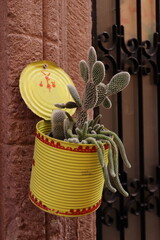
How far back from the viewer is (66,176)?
2.88 ft

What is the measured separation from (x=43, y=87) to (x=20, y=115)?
139 millimetres

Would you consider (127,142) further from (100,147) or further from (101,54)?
(100,147)

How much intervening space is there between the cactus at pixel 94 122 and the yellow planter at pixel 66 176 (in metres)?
0.04

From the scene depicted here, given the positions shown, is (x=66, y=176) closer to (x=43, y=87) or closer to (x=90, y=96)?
(x=90, y=96)

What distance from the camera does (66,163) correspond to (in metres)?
0.87

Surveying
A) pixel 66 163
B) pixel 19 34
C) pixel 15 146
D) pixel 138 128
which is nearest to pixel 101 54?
pixel 138 128

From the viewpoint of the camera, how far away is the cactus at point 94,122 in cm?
87

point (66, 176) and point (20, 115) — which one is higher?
point (20, 115)

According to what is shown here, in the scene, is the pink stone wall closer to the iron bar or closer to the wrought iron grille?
the wrought iron grille

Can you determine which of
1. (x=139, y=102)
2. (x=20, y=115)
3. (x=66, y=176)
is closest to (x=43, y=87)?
(x=20, y=115)

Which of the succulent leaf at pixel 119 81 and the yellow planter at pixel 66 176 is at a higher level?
the succulent leaf at pixel 119 81

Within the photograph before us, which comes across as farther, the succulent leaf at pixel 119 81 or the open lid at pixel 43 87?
the open lid at pixel 43 87

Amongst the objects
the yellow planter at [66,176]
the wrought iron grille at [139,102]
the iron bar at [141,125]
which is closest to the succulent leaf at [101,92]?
the yellow planter at [66,176]

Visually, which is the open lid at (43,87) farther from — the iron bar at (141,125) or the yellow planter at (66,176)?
the iron bar at (141,125)
